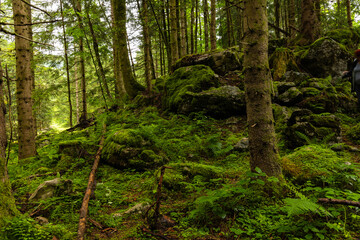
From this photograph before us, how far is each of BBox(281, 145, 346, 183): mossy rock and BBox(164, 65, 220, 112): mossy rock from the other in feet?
16.0

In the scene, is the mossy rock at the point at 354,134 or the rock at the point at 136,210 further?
the mossy rock at the point at 354,134

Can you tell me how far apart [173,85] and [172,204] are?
657 centimetres

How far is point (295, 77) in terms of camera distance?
8422 millimetres

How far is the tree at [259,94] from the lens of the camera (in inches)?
126

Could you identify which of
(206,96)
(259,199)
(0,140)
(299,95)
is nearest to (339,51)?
(299,95)

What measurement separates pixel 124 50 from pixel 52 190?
32.1 feet

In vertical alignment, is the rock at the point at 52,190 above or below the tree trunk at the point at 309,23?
below

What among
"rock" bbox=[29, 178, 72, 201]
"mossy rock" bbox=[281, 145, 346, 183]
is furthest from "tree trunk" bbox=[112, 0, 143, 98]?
"mossy rock" bbox=[281, 145, 346, 183]

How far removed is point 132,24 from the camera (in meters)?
15.9

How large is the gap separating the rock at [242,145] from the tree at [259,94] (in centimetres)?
250

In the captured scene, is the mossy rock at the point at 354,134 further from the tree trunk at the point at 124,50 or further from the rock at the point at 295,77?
the tree trunk at the point at 124,50

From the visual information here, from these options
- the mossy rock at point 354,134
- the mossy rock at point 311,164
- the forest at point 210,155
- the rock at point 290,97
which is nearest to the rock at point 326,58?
the forest at point 210,155

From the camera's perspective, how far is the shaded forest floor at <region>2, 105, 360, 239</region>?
239cm

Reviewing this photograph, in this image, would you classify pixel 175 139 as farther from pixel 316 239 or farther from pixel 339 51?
pixel 339 51
